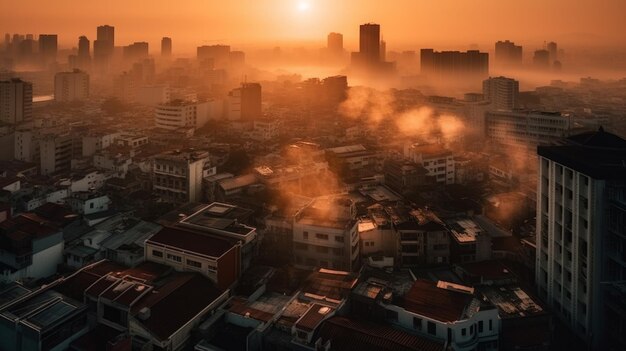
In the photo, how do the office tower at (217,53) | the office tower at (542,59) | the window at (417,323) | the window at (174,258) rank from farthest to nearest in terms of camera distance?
the office tower at (217,53)
the office tower at (542,59)
the window at (174,258)
the window at (417,323)

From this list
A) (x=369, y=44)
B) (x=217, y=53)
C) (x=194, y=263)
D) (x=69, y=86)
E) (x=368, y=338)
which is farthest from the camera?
(x=217, y=53)

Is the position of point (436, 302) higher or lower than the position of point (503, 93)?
lower

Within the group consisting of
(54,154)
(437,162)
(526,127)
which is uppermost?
(526,127)

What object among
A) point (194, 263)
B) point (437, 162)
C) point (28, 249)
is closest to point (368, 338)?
point (194, 263)

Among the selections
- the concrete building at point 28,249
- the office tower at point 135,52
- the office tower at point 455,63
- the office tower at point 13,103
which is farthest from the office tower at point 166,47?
the concrete building at point 28,249

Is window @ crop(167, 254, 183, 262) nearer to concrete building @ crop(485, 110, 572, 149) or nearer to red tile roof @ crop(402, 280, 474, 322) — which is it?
red tile roof @ crop(402, 280, 474, 322)

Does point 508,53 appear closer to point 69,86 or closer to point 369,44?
point 369,44

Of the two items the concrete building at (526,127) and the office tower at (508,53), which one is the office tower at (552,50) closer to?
the office tower at (508,53)
